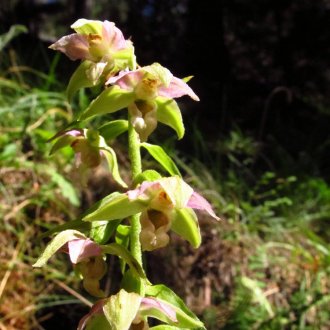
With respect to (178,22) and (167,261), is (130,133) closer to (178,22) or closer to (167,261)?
(167,261)

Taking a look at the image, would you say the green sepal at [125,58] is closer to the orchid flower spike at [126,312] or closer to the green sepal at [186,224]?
the green sepal at [186,224]

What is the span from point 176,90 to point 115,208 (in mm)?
302

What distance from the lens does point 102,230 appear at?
1.24m

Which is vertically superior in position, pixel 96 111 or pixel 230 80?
pixel 96 111

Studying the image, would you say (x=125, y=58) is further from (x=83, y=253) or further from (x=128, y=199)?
(x=83, y=253)

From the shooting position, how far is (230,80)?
5000 millimetres

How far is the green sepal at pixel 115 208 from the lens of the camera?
1.14 metres

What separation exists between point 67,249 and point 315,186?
2.35m

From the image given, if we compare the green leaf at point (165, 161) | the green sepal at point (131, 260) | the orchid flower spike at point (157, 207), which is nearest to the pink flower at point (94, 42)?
the green leaf at point (165, 161)

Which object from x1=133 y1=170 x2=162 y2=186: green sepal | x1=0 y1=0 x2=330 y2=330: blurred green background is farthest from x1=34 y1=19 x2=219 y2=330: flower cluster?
x1=0 y1=0 x2=330 y2=330: blurred green background

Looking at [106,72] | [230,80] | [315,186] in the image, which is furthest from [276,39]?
[106,72]

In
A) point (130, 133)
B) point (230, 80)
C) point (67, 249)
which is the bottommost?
point (230, 80)

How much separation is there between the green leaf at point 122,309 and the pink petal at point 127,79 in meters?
0.44

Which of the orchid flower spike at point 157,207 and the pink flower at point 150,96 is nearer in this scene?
the orchid flower spike at point 157,207
